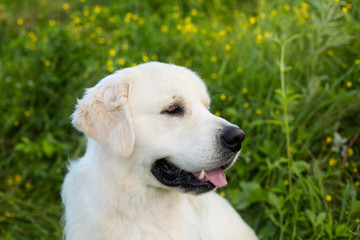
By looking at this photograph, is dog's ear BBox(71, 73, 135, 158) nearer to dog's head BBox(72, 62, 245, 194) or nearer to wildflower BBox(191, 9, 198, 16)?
dog's head BBox(72, 62, 245, 194)

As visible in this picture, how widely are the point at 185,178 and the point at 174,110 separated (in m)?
0.40

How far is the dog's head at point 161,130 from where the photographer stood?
235cm

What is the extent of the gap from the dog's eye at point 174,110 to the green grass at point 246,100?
102cm

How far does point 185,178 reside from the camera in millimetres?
2436

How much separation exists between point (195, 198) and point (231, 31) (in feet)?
10.7

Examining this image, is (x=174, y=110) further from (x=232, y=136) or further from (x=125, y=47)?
(x=125, y=47)

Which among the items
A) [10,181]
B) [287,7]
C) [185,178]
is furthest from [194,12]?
[185,178]

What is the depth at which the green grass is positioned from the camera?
3.34m

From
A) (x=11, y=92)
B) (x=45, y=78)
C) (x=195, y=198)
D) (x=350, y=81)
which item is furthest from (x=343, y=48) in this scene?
→ (x=11, y=92)

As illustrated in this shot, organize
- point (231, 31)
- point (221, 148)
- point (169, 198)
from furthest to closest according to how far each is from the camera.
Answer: point (231, 31) → point (169, 198) → point (221, 148)

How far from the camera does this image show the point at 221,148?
2346mm

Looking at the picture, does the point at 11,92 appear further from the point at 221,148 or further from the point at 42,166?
the point at 221,148

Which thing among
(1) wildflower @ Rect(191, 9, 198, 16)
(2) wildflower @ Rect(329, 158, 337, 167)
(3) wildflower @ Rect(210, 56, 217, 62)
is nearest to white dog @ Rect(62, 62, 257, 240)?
(2) wildflower @ Rect(329, 158, 337, 167)

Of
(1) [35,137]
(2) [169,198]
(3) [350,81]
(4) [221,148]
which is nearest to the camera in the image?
(4) [221,148]
